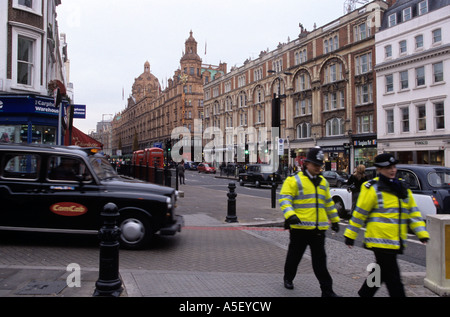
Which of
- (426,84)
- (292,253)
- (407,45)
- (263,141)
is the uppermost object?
(407,45)

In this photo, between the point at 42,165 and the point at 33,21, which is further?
the point at 33,21

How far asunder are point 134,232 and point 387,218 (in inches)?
180

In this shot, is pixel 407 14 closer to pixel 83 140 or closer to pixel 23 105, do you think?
pixel 83 140

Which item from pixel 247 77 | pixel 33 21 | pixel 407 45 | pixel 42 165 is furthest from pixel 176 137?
pixel 42 165

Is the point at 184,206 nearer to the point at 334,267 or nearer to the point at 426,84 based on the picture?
the point at 334,267

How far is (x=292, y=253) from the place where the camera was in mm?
4539

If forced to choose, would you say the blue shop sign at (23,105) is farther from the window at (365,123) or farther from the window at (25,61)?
the window at (365,123)

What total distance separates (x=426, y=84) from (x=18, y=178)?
31812 mm

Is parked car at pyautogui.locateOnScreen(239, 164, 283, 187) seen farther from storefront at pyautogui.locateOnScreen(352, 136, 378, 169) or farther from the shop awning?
the shop awning

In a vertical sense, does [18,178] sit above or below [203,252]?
above

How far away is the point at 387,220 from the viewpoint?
374 centimetres
